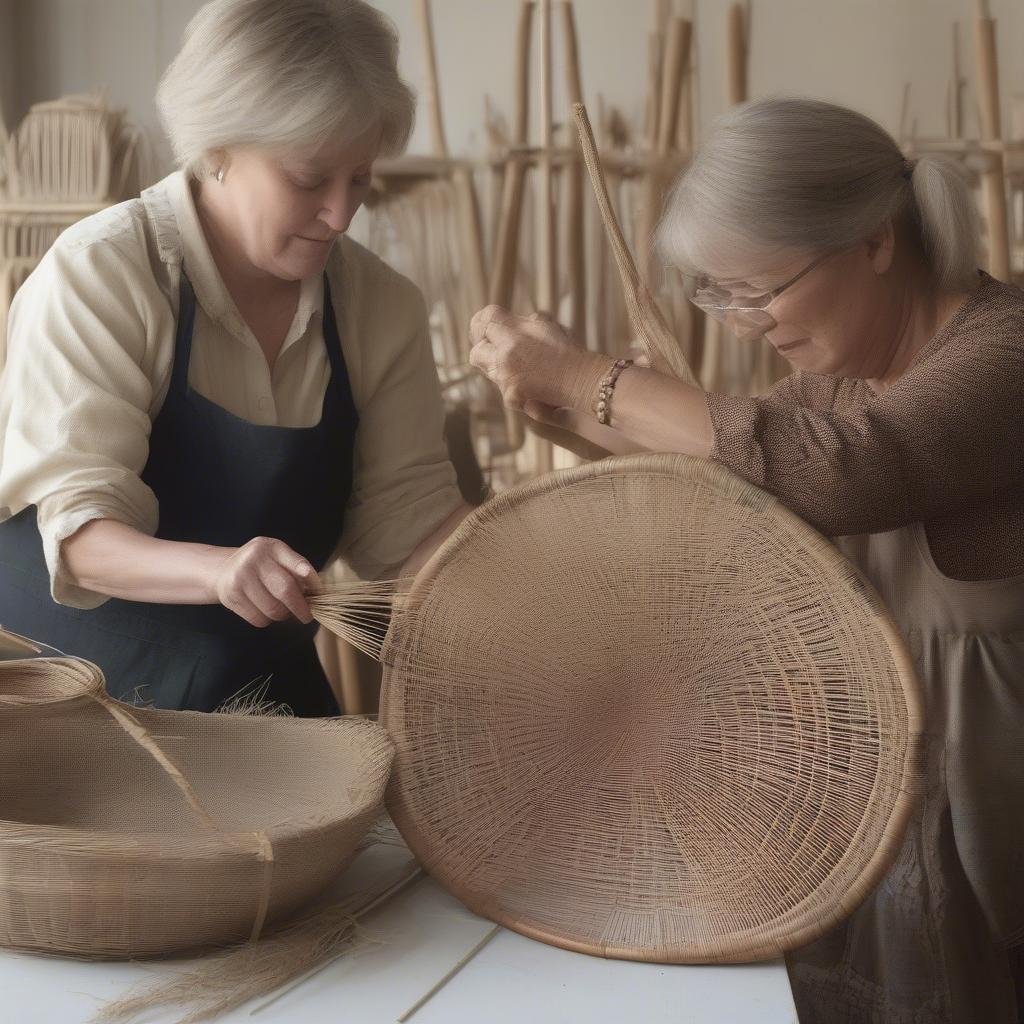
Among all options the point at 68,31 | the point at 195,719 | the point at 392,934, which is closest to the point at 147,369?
the point at 195,719

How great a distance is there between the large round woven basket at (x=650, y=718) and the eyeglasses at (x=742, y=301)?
355mm

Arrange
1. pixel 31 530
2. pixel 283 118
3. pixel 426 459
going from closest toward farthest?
pixel 283 118 → pixel 31 530 → pixel 426 459

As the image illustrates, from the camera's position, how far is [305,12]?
1.58 metres

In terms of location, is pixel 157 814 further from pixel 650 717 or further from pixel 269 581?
pixel 650 717

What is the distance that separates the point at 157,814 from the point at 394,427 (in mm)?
684

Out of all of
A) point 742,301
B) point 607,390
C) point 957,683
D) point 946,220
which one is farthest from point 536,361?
point 957,683

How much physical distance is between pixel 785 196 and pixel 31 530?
1.07 metres

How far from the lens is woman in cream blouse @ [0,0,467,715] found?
1501 mm

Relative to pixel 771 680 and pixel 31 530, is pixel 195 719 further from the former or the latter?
pixel 771 680

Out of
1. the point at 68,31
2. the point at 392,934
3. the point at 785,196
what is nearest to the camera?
the point at 392,934

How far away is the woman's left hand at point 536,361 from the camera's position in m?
1.48

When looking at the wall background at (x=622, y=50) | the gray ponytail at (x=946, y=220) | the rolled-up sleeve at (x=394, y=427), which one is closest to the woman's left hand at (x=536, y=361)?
the rolled-up sleeve at (x=394, y=427)

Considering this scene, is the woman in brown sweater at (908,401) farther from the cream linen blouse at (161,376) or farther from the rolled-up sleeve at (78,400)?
the rolled-up sleeve at (78,400)

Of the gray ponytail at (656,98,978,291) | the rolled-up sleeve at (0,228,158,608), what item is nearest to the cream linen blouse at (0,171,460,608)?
the rolled-up sleeve at (0,228,158,608)
